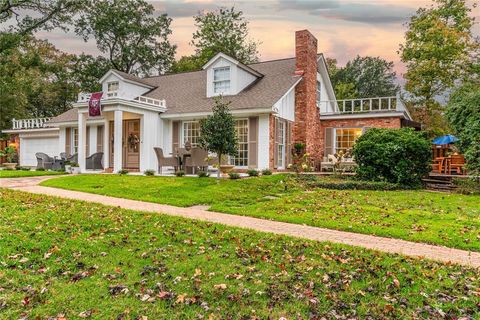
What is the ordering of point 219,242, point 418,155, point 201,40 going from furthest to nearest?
1. point 201,40
2. point 418,155
3. point 219,242

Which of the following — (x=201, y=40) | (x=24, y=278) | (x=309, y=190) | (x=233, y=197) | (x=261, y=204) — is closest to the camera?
(x=24, y=278)

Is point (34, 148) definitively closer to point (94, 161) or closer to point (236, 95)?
A: point (94, 161)

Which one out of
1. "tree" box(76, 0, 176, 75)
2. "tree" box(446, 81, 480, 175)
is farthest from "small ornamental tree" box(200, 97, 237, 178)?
"tree" box(76, 0, 176, 75)

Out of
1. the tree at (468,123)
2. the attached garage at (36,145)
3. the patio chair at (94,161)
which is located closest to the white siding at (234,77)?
the patio chair at (94,161)

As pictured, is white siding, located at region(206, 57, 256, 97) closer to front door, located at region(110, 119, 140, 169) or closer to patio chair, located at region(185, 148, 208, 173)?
front door, located at region(110, 119, 140, 169)

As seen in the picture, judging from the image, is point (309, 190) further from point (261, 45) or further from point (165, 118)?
point (261, 45)

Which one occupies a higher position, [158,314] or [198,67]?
[198,67]

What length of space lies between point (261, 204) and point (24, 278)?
5.83 meters

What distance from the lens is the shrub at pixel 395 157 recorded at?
13.6m

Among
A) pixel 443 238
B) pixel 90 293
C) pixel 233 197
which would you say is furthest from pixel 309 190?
pixel 90 293

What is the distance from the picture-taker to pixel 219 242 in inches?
219

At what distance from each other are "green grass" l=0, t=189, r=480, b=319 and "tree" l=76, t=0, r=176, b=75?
32.3m

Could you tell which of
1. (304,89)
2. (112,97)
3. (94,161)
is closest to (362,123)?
(304,89)

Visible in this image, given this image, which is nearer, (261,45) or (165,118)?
(165,118)
